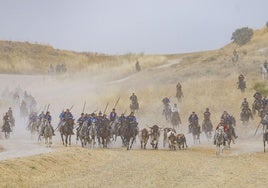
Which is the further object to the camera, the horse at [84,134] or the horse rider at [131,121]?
the horse rider at [131,121]

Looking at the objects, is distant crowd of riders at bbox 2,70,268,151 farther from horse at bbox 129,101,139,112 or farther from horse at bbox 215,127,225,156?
horse at bbox 215,127,225,156

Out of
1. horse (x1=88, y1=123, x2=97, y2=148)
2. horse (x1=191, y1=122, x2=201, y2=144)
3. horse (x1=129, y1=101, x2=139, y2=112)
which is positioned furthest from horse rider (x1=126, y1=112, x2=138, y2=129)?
horse (x1=129, y1=101, x2=139, y2=112)

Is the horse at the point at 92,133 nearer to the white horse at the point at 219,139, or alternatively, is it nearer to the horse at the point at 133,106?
the white horse at the point at 219,139

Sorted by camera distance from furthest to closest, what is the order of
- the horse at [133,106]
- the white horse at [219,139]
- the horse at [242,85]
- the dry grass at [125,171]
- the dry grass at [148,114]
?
the horse at [242,85], the horse at [133,106], the white horse at [219,139], the dry grass at [148,114], the dry grass at [125,171]

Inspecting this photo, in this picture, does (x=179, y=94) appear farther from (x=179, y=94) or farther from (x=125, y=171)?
(x=125, y=171)

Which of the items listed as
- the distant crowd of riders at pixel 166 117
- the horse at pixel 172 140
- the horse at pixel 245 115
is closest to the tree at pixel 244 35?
the distant crowd of riders at pixel 166 117

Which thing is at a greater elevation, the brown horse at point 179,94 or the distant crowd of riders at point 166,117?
the brown horse at point 179,94

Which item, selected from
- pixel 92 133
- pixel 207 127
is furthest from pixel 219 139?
Result: pixel 207 127

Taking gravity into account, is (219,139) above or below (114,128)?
below

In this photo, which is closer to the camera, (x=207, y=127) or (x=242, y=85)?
(x=207, y=127)

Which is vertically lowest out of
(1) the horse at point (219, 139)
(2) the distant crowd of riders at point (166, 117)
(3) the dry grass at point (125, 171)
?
(3) the dry grass at point (125, 171)

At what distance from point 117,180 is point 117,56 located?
103278 mm

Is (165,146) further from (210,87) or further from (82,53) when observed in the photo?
(82,53)

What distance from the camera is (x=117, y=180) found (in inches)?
791
